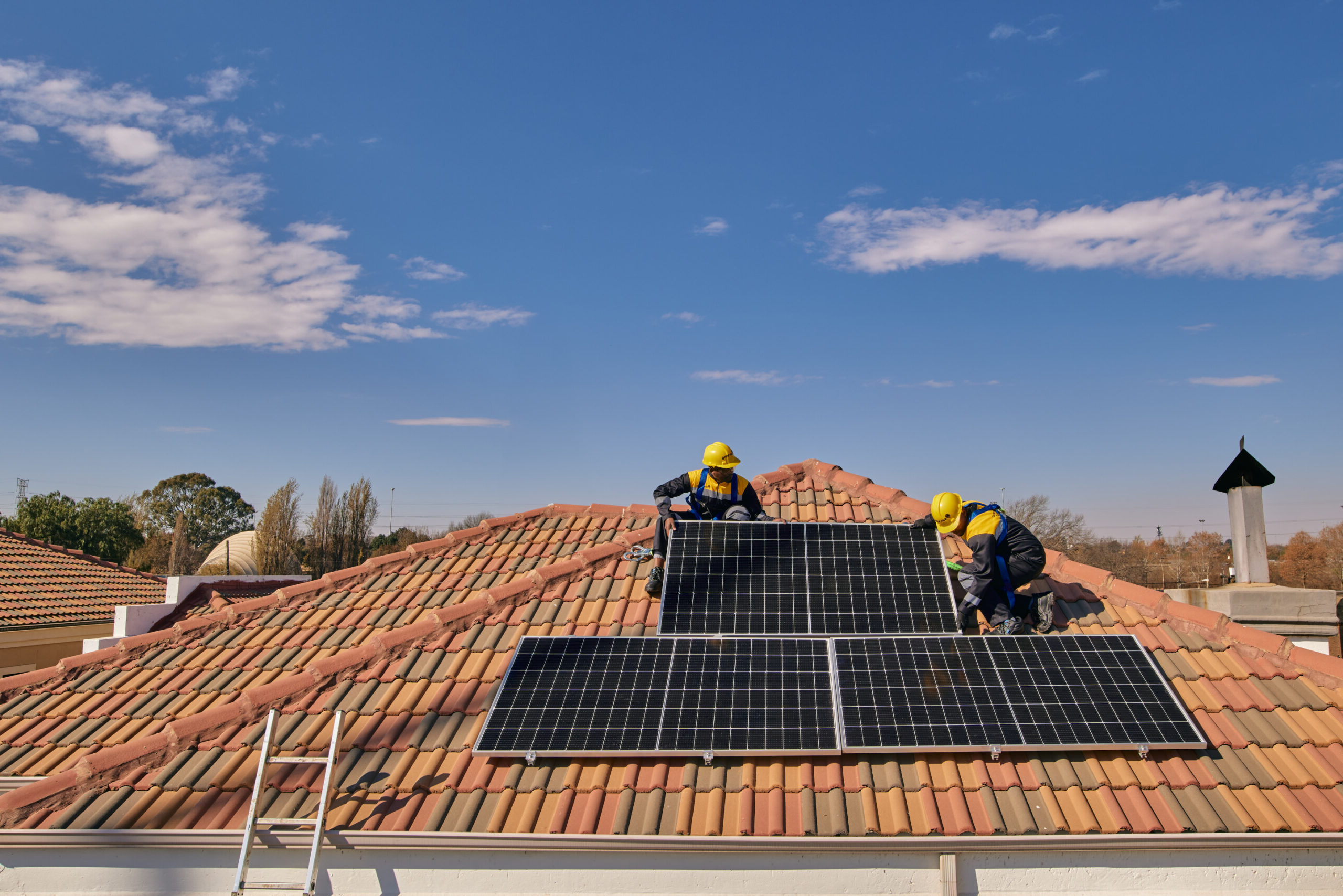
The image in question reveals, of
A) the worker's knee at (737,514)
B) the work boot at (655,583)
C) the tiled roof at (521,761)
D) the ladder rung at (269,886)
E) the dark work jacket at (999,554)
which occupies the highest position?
the worker's knee at (737,514)

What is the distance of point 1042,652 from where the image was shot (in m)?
7.25

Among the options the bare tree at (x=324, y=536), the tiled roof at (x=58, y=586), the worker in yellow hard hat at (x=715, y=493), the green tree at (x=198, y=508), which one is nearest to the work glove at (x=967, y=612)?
the worker in yellow hard hat at (x=715, y=493)

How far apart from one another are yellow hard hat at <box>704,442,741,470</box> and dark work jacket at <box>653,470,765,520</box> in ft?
0.71

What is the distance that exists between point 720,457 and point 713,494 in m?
0.53

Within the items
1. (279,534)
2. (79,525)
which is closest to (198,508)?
(79,525)

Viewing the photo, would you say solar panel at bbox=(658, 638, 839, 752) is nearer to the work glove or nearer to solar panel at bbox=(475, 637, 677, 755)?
solar panel at bbox=(475, 637, 677, 755)

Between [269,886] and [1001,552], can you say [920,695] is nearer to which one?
[1001,552]

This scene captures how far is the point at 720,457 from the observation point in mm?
10070

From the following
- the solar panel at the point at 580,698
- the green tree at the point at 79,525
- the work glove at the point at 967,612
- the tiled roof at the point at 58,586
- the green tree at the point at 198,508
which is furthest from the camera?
the green tree at the point at 198,508

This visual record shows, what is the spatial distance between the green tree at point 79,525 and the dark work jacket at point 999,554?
69.6 metres

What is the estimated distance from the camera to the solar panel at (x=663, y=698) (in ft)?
21.0

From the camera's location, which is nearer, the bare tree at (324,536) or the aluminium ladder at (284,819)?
the aluminium ladder at (284,819)

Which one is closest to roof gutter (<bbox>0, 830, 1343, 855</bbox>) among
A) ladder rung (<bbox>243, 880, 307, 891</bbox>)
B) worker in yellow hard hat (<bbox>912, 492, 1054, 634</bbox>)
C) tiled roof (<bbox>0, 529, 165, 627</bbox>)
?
ladder rung (<bbox>243, 880, 307, 891</bbox>)

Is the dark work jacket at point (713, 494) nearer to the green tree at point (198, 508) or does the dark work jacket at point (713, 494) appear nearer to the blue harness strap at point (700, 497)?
the blue harness strap at point (700, 497)
